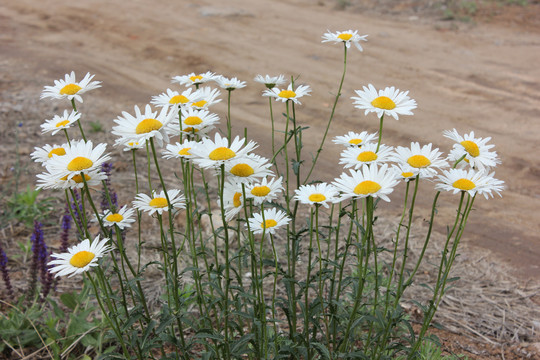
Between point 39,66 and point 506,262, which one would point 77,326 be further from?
point 39,66

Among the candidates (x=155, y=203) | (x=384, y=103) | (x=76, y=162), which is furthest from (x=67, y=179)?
(x=384, y=103)

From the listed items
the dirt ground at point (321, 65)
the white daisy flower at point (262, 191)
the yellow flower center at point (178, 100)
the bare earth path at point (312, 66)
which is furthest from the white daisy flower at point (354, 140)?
the bare earth path at point (312, 66)

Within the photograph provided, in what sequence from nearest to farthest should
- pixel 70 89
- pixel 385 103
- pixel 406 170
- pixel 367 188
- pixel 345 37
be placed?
pixel 367 188 → pixel 406 170 → pixel 385 103 → pixel 70 89 → pixel 345 37

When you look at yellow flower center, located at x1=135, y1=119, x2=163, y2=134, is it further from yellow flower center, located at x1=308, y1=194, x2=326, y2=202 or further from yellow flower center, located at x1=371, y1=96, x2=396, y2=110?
yellow flower center, located at x1=371, y1=96, x2=396, y2=110

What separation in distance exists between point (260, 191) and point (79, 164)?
2.19ft

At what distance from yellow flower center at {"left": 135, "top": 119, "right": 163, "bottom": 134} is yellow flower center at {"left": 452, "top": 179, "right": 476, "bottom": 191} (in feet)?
3.65

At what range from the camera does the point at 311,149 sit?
5.76 meters

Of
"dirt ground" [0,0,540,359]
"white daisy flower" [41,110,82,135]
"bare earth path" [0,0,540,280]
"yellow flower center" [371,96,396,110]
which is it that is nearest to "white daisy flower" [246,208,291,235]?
"yellow flower center" [371,96,396,110]

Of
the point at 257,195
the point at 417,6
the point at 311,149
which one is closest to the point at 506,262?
the point at 311,149

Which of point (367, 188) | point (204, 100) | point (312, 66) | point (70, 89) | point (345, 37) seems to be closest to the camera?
point (367, 188)

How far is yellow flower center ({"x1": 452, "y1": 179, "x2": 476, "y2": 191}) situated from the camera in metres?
2.00

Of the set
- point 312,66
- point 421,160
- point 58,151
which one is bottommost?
point 312,66

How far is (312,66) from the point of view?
8000 mm

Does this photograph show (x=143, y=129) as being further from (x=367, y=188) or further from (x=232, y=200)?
(x=367, y=188)
